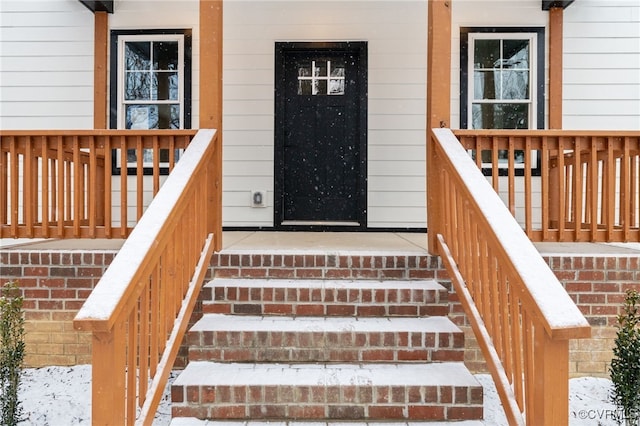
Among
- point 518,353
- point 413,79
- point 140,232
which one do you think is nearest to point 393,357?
point 518,353

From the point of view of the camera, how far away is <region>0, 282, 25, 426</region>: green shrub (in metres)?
2.82

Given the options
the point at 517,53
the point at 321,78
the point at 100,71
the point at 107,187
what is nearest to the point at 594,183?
the point at 517,53

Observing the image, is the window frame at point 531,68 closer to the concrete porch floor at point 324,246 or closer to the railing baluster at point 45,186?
the concrete porch floor at point 324,246

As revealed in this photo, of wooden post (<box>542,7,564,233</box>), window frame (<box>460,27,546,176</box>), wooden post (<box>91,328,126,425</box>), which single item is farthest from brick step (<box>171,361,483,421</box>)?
wooden post (<box>542,7,564,233</box>)

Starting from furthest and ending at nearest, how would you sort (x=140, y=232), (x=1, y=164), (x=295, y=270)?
(x=1, y=164)
(x=295, y=270)
(x=140, y=232)

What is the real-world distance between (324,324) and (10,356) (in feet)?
6.80

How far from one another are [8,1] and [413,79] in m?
4.69

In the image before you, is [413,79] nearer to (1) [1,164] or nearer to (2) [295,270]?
(2) [295,270]

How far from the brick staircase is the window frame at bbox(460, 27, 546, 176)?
280 centimetres

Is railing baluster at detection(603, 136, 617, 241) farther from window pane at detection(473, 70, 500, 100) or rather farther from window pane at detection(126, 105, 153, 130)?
window pane at detection(126, 105, 153, 130)

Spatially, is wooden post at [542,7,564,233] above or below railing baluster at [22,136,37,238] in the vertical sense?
above

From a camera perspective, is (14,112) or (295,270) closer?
(295,270)

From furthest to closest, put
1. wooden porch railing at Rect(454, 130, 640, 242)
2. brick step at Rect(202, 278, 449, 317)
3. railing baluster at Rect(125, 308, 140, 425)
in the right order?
wooden porch railing at Rect(454, 130, 640, 242)
brick step at Rect(202, 278, 449, 317)
railing baluster at Rect(125, 308, 140, 425)

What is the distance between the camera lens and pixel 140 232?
78.7 inches
